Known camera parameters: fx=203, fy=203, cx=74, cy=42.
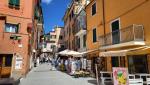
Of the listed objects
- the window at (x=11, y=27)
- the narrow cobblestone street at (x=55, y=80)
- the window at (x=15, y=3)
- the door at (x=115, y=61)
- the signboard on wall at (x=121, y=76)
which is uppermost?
the window at (x=15, y=3)

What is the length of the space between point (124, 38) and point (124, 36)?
0.54 ft

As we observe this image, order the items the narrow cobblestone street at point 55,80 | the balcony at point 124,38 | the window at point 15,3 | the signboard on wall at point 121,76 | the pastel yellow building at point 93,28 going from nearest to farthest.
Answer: the signboard on wall at point 121,76 → the balcony at point 124,38 → the narrow cobblestone street at point 55,80 → the window at point 15,3 → the pastel yellow building at point 93,28

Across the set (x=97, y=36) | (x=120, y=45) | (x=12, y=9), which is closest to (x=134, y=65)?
(x=120, y=45)

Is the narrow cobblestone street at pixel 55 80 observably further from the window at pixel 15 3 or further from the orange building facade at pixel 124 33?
the window at pixel 15 3

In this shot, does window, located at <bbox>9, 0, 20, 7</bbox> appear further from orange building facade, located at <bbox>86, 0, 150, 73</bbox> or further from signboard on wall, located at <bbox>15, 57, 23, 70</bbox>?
orange building facade, located at <bbox>86, 0, 150, 73</bbox>

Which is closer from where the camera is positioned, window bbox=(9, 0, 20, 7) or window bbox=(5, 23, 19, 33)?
window bbox=(5, 23, 19, 33)

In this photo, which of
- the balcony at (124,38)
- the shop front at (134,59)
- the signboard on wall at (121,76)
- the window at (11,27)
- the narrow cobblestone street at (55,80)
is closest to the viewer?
the signboard on wall at (121,76)

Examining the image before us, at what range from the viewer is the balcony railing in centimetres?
1473

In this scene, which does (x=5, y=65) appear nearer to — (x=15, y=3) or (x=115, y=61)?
(x=15, y=3)

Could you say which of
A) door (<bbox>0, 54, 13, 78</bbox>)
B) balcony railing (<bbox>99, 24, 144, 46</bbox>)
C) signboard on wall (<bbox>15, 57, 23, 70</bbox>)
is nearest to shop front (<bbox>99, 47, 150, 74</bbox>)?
balcony railing (<bbox>99, 24, 144, 46</bbox>)

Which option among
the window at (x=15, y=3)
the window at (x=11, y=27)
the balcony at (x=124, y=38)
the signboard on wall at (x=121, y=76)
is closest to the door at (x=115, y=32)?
the balcony at (x=124, y=38)

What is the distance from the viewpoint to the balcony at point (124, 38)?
14672 millimetres

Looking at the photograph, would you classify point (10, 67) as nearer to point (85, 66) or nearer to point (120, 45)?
point (85, 66)

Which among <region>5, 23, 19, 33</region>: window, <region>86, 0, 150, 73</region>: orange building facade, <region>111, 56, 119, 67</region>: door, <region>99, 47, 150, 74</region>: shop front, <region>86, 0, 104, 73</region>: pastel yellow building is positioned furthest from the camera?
<region>86, 0, 104, 73</region>: pastel yellow building
